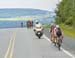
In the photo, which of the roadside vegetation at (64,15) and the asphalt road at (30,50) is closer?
the asphalt road at (30,50)

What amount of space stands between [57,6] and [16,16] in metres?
7.67

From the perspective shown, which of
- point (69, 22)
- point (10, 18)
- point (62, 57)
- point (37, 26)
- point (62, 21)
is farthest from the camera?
point (10, 18)

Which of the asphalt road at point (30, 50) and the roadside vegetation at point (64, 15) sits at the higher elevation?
the asphalt road at point (30, 50)

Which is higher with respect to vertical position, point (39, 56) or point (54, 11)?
point (39, 56)

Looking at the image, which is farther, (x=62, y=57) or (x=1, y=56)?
(x=1, y=56)

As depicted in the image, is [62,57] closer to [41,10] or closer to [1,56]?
[1,56]

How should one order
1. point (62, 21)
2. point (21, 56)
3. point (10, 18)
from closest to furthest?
point (21, 56)
point (62, 21)
point (10, 18)

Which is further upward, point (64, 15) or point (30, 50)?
point (30, 50)

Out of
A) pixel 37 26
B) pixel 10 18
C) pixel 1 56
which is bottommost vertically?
pixel 10 18

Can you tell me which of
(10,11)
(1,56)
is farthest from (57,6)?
(1,56)

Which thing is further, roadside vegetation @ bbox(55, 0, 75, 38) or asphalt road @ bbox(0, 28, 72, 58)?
roadside vegetation @ bbox(55, 0, 75, 38)

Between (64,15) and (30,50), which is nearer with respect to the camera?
(30,50)

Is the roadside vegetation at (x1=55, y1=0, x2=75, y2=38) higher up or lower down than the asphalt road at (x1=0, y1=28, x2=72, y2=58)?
lower down

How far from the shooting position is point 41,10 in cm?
6625
